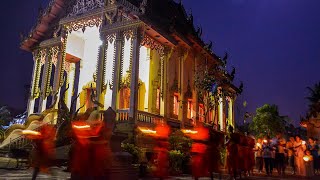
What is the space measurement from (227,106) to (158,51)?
1345cm

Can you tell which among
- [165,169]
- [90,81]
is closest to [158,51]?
[90,81]

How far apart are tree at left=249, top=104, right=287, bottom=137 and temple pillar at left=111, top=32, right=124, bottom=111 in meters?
25.8

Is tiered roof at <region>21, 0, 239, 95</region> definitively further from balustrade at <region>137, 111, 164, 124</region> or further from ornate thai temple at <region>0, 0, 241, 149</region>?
balustrade at <region>137, 111, 164, 124</region>

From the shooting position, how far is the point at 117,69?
56.2 ft

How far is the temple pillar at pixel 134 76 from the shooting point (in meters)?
16.0

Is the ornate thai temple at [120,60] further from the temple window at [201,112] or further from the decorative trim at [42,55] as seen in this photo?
the temple window at [201,112]

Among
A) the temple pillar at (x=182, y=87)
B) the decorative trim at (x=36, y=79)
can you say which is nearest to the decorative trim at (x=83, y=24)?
the decorative trim at (x=36, y=79)

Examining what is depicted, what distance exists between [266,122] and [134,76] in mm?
26776

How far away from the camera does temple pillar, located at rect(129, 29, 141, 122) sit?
1603cm

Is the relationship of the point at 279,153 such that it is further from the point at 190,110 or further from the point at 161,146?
the point at 161,146

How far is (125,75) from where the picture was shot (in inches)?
771

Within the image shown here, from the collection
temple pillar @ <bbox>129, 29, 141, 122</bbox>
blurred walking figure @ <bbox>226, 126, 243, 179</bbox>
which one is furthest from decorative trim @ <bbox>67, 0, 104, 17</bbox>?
blurred walking figure @ <bbox>226, 126, 243, 179</bbox>

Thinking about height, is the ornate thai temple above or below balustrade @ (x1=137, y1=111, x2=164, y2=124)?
above

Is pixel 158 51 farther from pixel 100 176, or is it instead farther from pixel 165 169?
pixel 100 176
